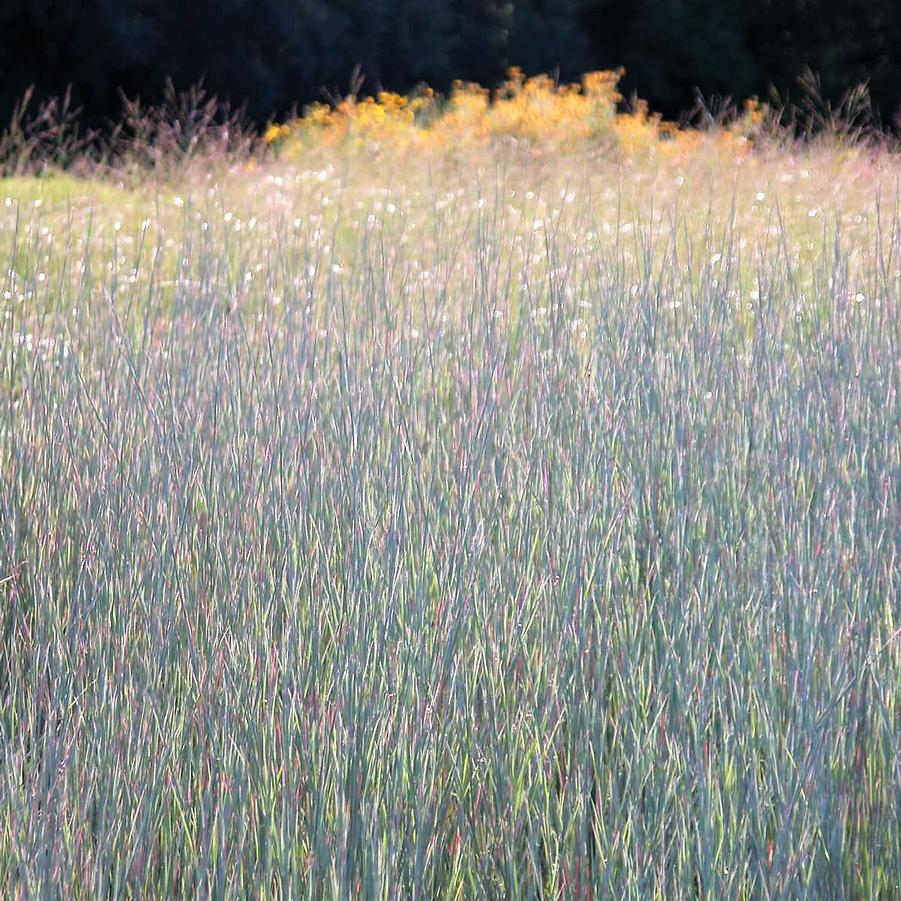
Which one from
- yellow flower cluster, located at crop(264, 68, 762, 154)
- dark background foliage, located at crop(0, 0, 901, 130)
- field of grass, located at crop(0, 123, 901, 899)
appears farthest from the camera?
dark background foliage, located at crop(0, 0, 901, 130)

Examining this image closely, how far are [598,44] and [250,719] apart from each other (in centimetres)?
1382

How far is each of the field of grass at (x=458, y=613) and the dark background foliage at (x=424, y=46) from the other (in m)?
7.31

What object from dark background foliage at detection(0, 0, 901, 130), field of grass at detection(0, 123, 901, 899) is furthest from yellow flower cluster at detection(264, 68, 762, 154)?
field of grass at detection(0, 123, 901, 899)

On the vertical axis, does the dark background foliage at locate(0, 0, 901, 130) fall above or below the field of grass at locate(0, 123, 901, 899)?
above

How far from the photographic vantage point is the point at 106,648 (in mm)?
1865

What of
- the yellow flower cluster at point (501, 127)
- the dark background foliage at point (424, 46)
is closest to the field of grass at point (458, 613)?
the yellow flower cluster at point (501, 127)

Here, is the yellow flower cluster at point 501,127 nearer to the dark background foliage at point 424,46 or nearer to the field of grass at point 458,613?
the dark background foliage at point 424,46

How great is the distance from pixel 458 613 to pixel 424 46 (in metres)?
11.5

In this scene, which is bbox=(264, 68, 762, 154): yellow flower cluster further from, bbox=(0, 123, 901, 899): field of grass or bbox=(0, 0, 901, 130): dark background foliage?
bbox=(0, 123, 901, 899): field of grass

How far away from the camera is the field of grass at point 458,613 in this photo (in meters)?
1.51

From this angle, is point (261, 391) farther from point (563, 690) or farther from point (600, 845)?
point (600, 845)

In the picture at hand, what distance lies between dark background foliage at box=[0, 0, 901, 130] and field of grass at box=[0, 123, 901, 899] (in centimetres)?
731

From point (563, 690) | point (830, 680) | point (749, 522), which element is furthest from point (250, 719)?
point (749, 522)

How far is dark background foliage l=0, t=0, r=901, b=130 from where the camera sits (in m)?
10.5
